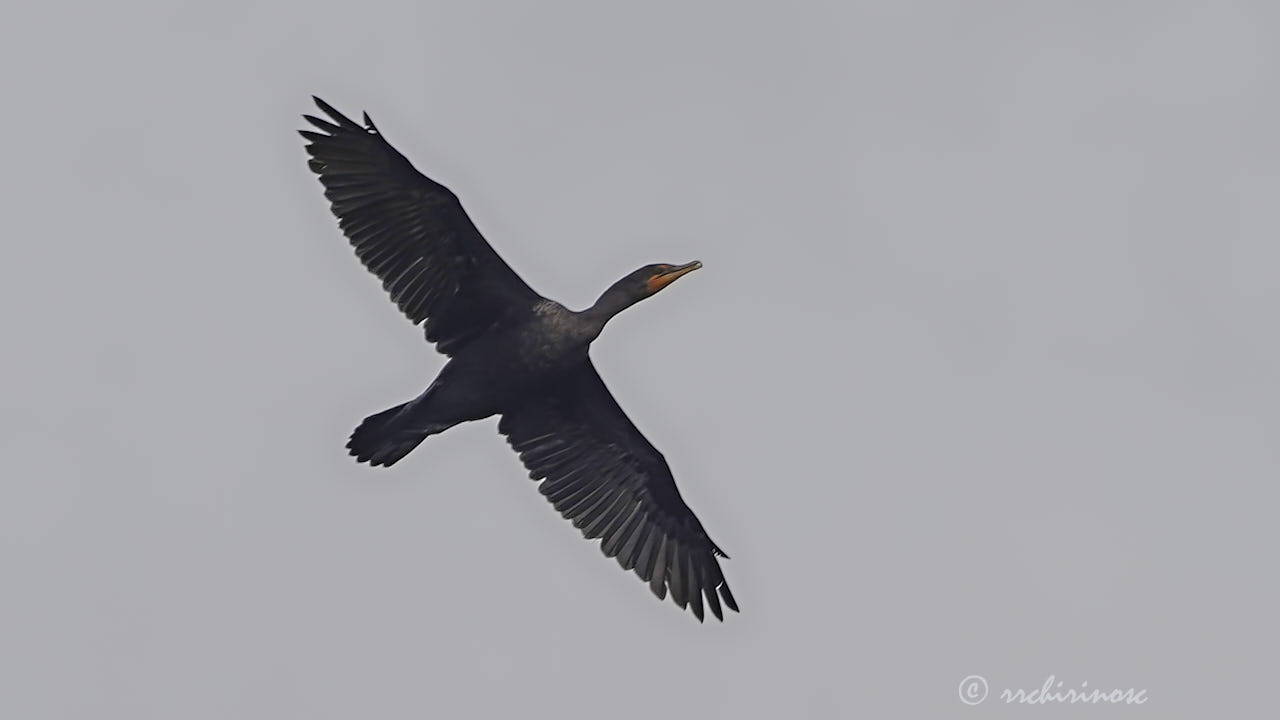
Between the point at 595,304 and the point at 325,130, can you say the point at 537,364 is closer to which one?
the point at 595,304

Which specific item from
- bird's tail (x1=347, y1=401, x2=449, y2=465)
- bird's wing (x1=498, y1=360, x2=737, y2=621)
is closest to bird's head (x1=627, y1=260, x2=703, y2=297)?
bird's wing (x1=498, y1=360, x2=737, y2=621)

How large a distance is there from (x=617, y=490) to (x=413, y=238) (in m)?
4.02

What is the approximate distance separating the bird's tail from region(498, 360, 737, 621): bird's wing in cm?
159

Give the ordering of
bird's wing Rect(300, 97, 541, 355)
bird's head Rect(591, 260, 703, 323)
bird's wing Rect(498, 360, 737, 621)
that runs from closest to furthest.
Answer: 1. bird's wing Rect(300, 97, 541, 355)
2. bird's head Rect(591, 260, 703, 323)
3. bird's wing Rect(498, 360, 737, 621)

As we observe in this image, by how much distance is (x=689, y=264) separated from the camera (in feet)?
64.8

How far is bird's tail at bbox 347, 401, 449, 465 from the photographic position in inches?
779

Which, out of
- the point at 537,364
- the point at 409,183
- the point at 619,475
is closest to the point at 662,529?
the point at 619,475

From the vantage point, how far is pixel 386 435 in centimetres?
1984

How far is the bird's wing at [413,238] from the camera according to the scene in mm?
19328

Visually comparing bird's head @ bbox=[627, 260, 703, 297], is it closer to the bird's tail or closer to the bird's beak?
the bird's beak

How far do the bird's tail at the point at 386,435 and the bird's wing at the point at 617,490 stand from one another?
5.23 feet

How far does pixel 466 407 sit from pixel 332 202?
2.46 meters

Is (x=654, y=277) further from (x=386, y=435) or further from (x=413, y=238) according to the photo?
(x=386, y=435)

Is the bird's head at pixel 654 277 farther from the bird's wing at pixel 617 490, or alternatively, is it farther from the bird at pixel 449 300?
the bird's wing at pixel 617 490
